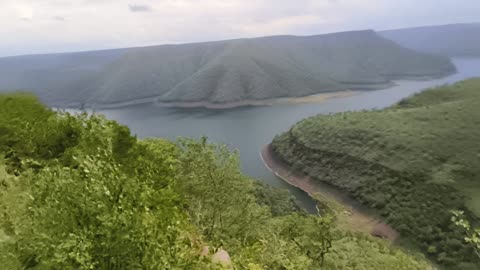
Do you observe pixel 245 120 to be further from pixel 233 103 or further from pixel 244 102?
pixel 244 102

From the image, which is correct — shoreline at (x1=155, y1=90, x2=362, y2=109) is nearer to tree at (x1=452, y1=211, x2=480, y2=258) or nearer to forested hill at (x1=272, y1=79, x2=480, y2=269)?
forested hill at (x1=272, y1=79, x2=480, y2=269)

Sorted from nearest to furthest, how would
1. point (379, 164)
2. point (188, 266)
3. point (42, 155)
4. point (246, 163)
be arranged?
1. point (188, 266)
2. point (42, 155)
3. point (379, 164)
4. point (246, 163)

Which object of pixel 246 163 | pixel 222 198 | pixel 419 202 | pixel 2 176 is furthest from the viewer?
pixel 246 163

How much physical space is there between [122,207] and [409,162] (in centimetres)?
6323

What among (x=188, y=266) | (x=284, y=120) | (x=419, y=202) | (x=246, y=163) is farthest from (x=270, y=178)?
(x=188, y=266)

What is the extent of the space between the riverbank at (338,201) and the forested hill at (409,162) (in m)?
1.26

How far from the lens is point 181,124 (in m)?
131

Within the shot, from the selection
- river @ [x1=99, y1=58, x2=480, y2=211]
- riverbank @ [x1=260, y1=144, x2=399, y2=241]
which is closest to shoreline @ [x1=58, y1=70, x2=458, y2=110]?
river @ [x1=99, y1=58, x2=480, y2=211]

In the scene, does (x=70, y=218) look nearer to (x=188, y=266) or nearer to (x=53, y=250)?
(x=53, y=250)

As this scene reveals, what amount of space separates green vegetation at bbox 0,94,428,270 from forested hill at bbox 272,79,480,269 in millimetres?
25298

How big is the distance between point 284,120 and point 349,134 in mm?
54388

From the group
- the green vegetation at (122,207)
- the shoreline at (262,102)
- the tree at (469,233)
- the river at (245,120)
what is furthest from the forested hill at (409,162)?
the shoreline at (262,102)

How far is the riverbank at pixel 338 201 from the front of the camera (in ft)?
171

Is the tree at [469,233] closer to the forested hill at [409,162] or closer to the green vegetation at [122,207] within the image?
the forested hill at [409,162]
